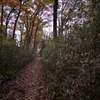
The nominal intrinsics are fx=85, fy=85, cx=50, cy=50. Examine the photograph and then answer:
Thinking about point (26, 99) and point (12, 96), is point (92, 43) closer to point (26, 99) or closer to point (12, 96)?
point (26, 99)

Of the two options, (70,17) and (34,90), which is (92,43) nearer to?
(70,17)

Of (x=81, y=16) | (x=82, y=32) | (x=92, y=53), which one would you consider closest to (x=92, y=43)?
(x=92, y=53)

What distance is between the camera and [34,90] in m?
3.98

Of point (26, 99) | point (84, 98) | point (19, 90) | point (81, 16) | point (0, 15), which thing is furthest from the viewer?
point (0, 15)

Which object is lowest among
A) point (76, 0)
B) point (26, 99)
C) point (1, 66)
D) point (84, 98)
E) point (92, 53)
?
point (26, 99)

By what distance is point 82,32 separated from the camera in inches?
108

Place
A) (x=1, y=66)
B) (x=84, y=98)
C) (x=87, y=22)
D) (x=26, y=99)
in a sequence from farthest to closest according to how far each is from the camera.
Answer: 1. (x=1, y=66)
2. (x=26, y=99)
3. (x=87, y=22)
4. (x=84, y=98)

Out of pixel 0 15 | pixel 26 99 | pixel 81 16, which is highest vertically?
pixel 0 15

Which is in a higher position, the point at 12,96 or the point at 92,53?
the point at 92,53

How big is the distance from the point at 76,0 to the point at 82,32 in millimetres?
1484

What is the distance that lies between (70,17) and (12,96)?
393 centimetres

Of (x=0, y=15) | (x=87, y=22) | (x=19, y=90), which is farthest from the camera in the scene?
(x=0, y=15)

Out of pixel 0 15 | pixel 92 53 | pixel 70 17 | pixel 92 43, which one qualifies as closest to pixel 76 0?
pixel 70 17

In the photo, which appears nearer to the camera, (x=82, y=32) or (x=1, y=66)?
(x=82, y=32)
